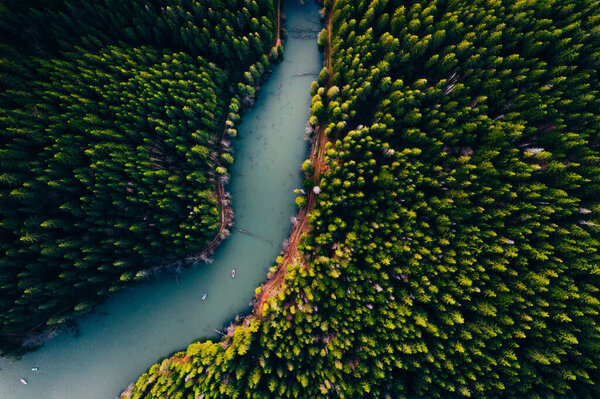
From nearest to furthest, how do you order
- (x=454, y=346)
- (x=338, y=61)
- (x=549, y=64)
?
(x=454, y=346)
(x=549, y=64)
(x=338, y=61)

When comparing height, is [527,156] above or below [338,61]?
below

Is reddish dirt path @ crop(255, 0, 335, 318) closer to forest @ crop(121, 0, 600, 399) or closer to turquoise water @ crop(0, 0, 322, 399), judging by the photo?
turquoise water @ crop(0, 0, 322, 399)

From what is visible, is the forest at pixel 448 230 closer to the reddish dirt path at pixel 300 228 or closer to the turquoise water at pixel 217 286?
the reddish dirt path at pixel 300 228

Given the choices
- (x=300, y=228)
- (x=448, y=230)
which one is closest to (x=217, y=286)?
(x=300, y=228)

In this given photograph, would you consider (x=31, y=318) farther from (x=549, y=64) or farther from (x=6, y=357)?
(x=549, y=64)

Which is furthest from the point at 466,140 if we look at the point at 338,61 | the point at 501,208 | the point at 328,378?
the point at 328,378
